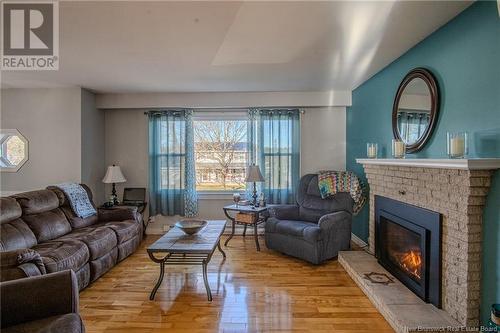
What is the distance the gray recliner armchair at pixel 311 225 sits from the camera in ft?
11.1

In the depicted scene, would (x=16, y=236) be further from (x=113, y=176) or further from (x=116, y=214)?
(x=113, y=176)

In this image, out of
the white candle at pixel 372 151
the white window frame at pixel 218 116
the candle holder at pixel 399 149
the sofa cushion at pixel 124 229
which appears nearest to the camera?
the candle holder at pixel 399 149

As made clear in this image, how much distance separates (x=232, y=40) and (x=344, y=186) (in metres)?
2.49

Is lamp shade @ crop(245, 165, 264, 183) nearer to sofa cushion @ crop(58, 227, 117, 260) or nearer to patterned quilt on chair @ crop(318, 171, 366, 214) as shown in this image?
patterned quilt on chair @ crop(318, 171, 366, 214)

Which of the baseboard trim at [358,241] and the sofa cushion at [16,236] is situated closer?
the sofa cushion at [16,236]

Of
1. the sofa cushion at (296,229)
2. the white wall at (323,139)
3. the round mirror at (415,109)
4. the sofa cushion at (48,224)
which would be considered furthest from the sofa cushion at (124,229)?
the round mirror at (415,109)

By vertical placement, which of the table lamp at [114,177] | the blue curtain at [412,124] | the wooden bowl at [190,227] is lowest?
the wooden bowl at [190,227]

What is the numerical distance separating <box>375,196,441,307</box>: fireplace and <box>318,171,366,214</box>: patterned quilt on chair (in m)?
0.54

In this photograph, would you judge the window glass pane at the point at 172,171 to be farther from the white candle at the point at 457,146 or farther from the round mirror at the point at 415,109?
the white candle at the point at 457,146

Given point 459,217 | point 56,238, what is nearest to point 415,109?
point 459,217

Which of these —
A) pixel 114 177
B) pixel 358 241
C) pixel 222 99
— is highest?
pixel 222 99

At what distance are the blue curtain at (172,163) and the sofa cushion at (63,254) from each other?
1914 millimetres

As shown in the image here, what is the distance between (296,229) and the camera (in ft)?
11.6

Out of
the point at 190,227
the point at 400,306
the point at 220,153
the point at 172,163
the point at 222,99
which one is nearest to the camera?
the point at 400,306
